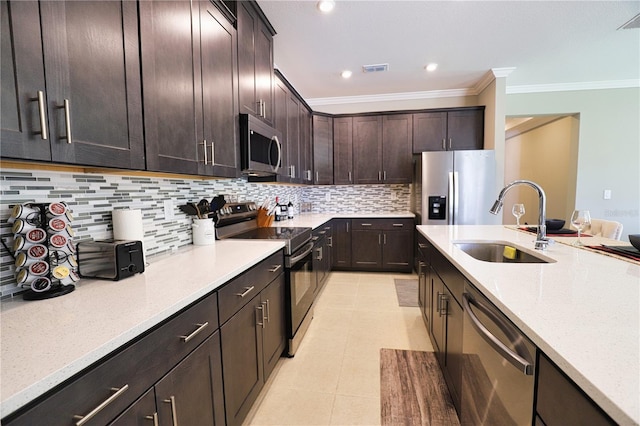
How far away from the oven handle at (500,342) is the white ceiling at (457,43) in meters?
2.32

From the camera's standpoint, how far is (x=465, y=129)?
3.97m

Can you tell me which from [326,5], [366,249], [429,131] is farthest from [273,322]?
[429,131]

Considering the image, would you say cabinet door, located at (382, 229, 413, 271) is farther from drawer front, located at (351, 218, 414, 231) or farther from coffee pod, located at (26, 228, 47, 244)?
coffee pod, located at (26, 228, 47, 244)

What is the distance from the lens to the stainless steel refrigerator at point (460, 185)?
355 centimetres

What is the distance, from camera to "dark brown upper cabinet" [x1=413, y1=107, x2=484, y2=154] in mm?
3939

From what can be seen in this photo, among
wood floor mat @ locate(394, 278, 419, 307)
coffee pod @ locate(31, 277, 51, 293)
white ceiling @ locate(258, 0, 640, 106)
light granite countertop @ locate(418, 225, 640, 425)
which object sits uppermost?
white ceiling @ locate(258, 0, 640, 106)

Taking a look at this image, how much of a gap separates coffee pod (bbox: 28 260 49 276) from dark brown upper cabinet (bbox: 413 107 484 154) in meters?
4.06

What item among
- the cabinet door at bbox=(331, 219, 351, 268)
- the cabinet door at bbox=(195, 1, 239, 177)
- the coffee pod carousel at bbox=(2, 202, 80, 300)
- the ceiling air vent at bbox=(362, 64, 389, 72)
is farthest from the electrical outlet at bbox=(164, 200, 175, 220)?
the ceiling air vent at bbox=(362, 64, 389, 72)

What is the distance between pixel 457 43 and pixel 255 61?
205 centimetres

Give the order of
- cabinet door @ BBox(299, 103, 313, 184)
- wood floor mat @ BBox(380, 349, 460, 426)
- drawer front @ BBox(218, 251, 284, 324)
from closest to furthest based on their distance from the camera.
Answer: drawer front @ BBox(218, 251, 284, 324) < wood floor mat @ BBox(380, 349, 460, 426) < cabinet door @ BBox(299, 103, 313, 184)

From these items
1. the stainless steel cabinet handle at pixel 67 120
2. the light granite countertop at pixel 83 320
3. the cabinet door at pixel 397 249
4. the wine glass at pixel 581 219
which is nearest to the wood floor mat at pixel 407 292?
the cabinet door at pixel 397 249

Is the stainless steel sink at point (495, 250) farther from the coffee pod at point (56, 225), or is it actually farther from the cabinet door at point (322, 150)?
the cabinet door at point (322, 150)

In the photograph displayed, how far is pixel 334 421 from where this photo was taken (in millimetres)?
1507

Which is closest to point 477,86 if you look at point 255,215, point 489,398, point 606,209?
point 606,209
